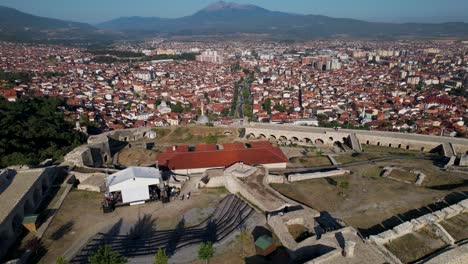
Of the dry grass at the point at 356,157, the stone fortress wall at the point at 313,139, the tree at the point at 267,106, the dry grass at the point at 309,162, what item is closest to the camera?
the dry grass at the point at 309,162

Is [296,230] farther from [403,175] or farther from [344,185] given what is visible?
[403,175]

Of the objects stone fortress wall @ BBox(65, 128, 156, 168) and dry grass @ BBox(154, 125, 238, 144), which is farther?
dry grass @ BBox(154, 125, 238, 144)

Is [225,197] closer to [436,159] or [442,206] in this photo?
[442,206]

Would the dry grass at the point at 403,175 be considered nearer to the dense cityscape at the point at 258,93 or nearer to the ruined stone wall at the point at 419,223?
the ruined stone wall at the point at 419,223

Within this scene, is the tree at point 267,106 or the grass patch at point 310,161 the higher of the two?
the grass patch at point 310,161

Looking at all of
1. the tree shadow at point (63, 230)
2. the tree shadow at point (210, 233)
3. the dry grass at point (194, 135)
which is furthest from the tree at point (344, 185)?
the dry grass at point (194, 135)

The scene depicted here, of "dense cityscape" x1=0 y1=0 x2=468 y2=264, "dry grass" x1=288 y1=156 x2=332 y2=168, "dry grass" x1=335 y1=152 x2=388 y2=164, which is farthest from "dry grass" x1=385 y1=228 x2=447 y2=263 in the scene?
"dry grass" x1=335 y1=152 x2=388 y2=164

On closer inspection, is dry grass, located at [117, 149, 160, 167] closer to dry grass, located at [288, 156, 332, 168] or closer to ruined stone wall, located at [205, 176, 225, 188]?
ruined stone wall, located at [205, 176, 225, 188]
